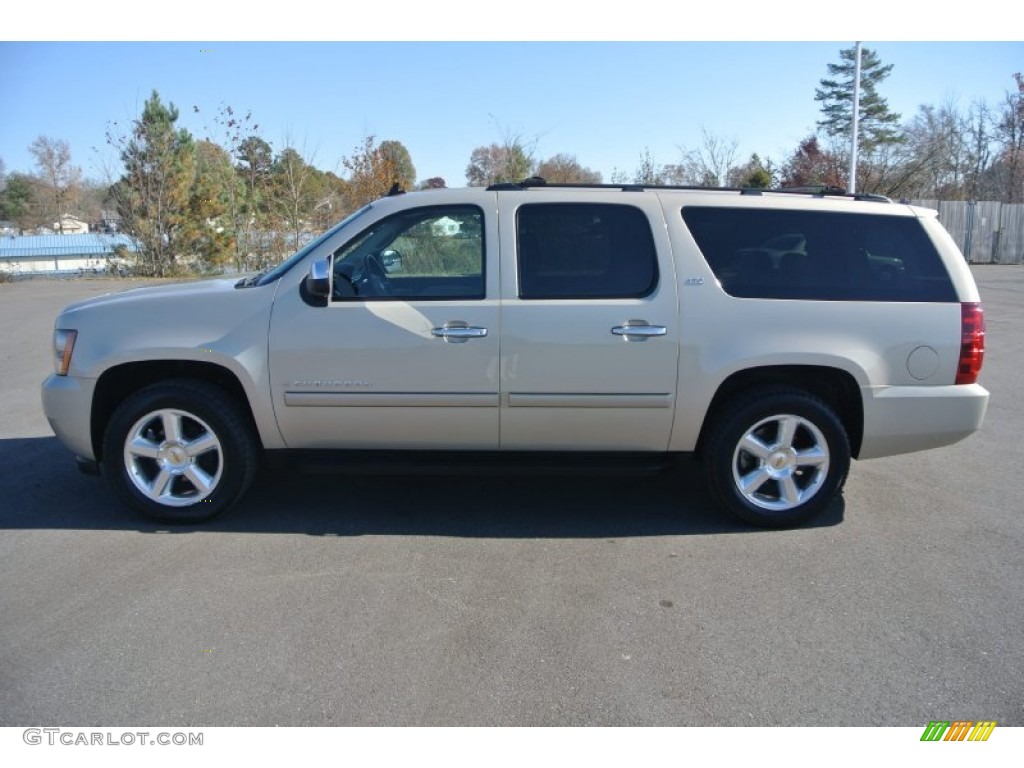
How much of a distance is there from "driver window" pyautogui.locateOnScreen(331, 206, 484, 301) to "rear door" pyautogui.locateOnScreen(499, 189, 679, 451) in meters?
0.23

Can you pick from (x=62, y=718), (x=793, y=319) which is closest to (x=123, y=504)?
(x=62, y=718)

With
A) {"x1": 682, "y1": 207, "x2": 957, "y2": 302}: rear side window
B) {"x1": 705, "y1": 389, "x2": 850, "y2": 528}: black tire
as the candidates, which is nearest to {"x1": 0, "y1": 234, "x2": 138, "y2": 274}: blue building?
{"x1": 682, "y1": 207, "x2": 957, "y2": 302}: rear side window

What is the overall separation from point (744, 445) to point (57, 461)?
496 cm

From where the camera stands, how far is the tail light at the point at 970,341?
4258 millimetres

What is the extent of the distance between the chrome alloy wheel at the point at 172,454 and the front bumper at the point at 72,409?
273mm

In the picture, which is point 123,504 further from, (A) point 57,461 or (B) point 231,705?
(B) point 231,705

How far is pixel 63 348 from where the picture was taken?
441cm

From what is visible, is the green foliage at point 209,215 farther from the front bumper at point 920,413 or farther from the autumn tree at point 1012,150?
the autumn tree at point 1012,150

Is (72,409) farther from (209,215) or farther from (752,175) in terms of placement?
(209,215)

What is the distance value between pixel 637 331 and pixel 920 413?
172 cm

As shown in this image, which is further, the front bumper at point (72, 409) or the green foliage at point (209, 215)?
the green foliage at point (209, 215)

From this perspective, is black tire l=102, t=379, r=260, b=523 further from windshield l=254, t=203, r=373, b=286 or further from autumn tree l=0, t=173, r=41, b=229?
autumn tree l=0, t=173, r=41, b=229

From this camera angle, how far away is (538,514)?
4703 millimetres
